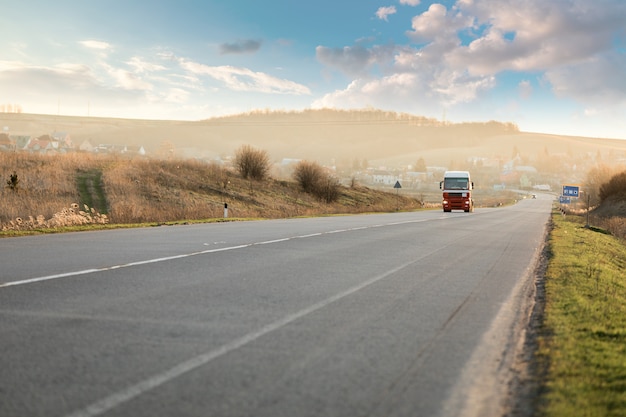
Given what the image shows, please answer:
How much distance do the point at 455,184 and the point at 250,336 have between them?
135 feet

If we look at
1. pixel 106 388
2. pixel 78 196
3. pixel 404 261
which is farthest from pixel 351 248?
pixel 78 196

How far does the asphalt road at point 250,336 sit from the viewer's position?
345 cm

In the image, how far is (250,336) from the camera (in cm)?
480

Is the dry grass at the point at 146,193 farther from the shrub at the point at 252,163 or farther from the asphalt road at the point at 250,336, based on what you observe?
the asphalt road at the point at 250,336

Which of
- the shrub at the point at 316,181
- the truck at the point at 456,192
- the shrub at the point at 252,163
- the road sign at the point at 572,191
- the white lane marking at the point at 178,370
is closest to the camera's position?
the white lane marking at the point at 178,370

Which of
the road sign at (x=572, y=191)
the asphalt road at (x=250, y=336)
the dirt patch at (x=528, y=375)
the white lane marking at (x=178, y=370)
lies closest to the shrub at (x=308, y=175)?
the road sign at (x=572, y=191)

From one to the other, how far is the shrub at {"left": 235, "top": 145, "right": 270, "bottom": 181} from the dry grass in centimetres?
109

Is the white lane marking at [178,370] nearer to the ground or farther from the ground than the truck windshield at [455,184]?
nearer to the ground

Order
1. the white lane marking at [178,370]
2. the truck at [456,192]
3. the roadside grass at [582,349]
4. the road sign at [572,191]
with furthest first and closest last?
1. the road sign at [572,191]
2. the truck at [456,192]
3. the roadside grass at [582,349]
4. the white lane marking at [178,370]

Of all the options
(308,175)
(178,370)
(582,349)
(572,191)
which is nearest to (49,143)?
(308,175)

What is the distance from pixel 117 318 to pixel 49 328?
65cm

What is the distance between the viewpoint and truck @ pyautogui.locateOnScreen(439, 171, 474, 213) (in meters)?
43.5

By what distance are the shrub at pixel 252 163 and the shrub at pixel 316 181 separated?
3.41 meters

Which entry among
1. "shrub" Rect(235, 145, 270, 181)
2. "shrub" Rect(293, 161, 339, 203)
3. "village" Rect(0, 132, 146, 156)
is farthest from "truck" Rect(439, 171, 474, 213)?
"village" Rect(0, 132, 146, 156)
